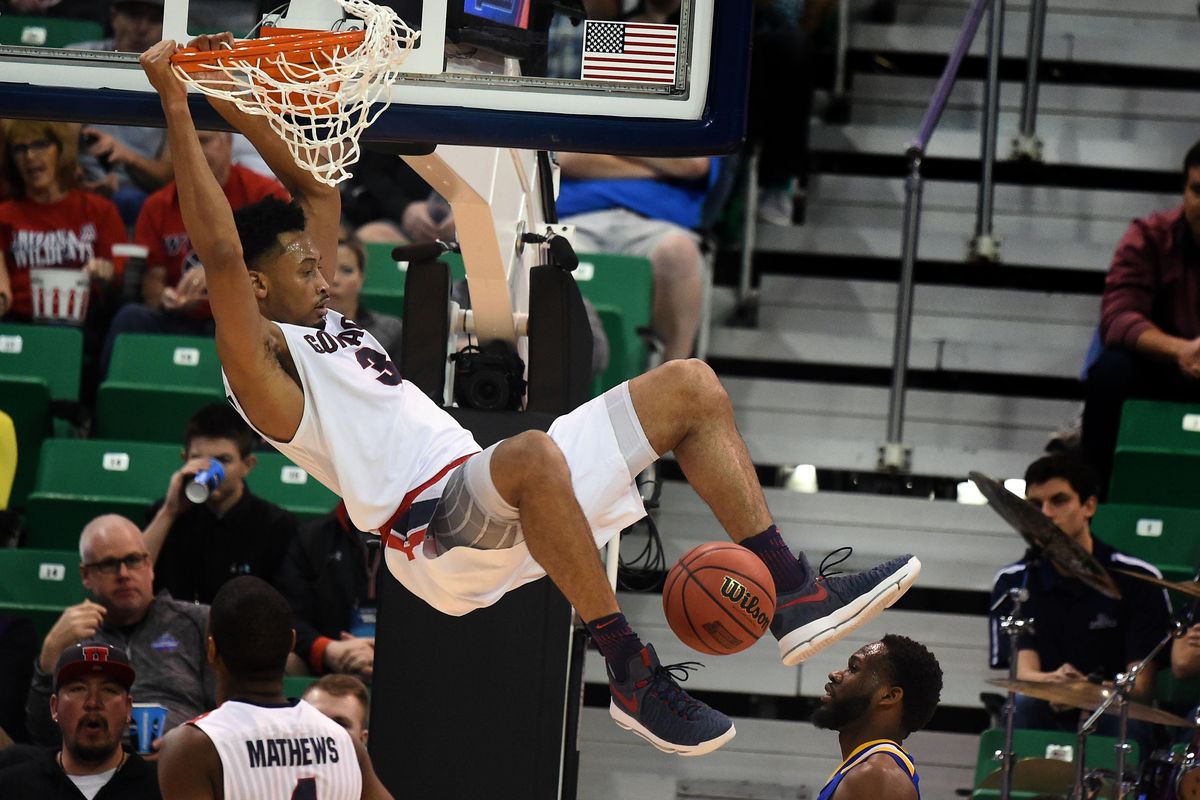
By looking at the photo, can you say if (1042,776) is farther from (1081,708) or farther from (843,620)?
(843,620)

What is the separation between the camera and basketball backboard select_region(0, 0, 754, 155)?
430 cm

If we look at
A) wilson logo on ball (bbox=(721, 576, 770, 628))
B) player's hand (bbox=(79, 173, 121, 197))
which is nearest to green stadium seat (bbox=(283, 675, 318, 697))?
wilson logo on ball (bbox=(721, 576, 770, 628))

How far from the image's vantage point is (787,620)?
4.30 meters

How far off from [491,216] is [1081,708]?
2806 mm

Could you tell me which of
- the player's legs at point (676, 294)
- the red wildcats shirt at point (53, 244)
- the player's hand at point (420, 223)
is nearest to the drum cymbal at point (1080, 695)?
the player's legs at point (676, 294)

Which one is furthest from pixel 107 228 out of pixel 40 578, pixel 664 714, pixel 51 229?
pixel 664 714

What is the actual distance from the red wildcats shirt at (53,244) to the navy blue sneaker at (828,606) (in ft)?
16.8

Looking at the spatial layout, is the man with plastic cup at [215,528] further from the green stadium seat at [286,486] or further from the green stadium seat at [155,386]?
the green stadium seat at [155,386]

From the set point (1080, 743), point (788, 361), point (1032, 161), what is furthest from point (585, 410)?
point (1032, 161)

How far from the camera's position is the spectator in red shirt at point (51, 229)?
27.9 feet

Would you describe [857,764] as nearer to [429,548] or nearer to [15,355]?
[429,548]

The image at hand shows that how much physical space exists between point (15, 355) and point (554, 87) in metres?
4.69

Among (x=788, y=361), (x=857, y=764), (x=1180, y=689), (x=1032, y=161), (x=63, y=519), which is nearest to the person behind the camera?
(x=857, y=764)

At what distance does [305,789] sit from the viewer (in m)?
4.74
